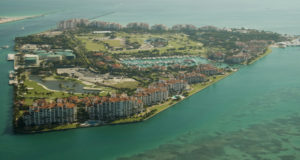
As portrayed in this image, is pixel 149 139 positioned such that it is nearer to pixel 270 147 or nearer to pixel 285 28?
pixel 270 147

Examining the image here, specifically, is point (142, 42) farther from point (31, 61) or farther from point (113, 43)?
point (31, 61)

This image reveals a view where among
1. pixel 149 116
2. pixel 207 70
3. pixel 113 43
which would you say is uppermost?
pixel 113 43

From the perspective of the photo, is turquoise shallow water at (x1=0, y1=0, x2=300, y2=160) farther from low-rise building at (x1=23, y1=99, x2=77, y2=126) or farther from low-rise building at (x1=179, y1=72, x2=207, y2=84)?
low-rise building at (x1=179, y1=72, x2=207, y2=84)

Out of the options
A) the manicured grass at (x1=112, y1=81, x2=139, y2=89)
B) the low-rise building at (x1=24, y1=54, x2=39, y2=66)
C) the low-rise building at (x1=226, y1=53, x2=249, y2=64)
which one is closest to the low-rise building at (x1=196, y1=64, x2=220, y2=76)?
the low-rise building at (x1=226, y1=53, x2=249, y2=64)

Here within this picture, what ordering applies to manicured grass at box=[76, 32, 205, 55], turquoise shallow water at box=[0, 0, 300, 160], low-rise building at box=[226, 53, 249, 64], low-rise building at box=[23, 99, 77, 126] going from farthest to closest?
manicured grass at box=[76, 32, 205, 55]
low-rise building at box=[226, 53, 249, 64]
low-rise building at box=[23, 99, 77, 126]
turquoise shallow water at box=[0, 0, 300, 160]

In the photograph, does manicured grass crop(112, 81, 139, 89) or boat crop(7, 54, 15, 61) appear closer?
manicured grass crop(112, 81, 139, 89)

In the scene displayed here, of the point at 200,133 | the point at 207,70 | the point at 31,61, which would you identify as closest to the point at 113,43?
the point at 31,61

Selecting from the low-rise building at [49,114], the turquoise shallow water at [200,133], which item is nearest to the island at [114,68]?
the low-rise building at [49,114]

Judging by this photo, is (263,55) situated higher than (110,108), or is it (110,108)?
(263,55)

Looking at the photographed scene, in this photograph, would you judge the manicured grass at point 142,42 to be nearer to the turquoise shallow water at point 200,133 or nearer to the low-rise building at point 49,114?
the turquoise shallow water at point 200,133
